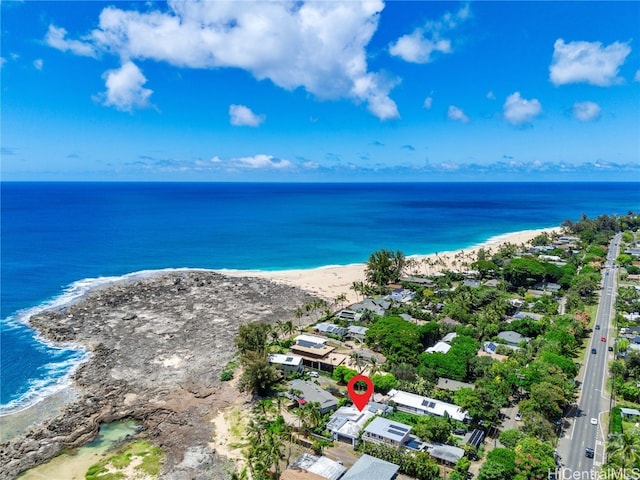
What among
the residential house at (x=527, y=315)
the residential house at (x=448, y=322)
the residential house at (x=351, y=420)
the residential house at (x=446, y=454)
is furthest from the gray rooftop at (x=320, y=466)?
the residential house at (x=527, y=315)

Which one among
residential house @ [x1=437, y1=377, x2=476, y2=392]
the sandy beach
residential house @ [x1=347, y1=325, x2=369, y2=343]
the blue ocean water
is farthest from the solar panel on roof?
the sandy beach

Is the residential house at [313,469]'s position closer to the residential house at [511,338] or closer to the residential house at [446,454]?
the residential house at [446,454]

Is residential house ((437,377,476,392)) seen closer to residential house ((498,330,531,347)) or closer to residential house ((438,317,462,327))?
residential house ((498,330,531,347))

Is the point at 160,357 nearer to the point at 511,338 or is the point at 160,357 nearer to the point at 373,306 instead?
the point at 373,306

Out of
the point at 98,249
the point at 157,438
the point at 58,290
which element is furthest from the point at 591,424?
the point at 98,249

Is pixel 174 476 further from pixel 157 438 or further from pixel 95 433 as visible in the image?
pixel 95 433

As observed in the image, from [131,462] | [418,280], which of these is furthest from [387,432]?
[418,280]
